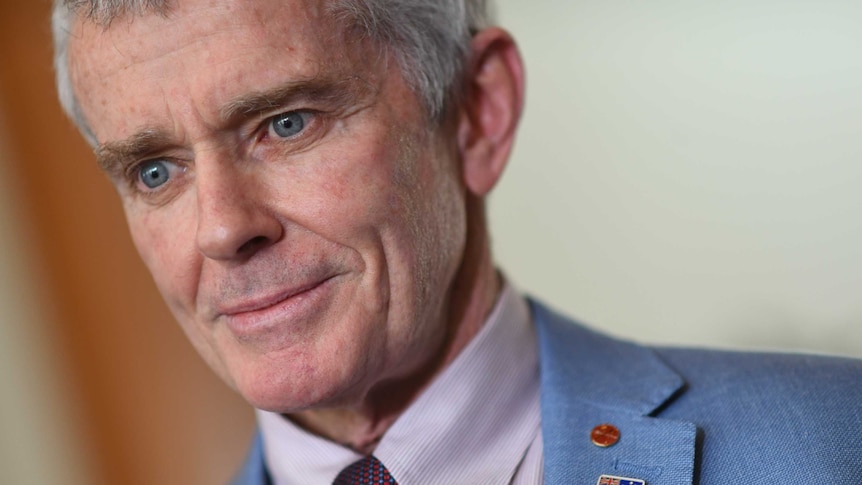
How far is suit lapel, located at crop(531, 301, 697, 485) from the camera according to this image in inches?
70.7

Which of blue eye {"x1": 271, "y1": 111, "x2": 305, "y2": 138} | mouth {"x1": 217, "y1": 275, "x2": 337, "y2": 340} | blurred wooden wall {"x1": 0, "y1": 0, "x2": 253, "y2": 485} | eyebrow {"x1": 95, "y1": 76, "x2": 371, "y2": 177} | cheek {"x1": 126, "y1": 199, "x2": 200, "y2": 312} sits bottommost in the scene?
blurred wooden wall {"x1": 0, "y1": 0, "x2": 253, "y2": 485}

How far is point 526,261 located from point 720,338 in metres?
0.77

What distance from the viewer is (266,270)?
180 centimetres

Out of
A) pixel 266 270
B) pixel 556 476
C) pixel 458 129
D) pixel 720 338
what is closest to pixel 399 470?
pixel 556 476

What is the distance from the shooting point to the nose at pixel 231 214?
1723 mm

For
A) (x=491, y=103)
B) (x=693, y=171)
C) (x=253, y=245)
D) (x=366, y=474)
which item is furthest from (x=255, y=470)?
(x=693, y=171)

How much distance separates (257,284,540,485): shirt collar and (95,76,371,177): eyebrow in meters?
0.60

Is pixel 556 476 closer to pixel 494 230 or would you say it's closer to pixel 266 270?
pixel 266 270

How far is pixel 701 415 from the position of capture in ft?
6.23

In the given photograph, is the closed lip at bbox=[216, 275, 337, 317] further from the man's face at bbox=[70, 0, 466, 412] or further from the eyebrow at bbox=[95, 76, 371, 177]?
the eyebrow at bbox=[95, 76, 371, 177]

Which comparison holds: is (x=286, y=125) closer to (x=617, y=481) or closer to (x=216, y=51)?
(x=216, y=51)

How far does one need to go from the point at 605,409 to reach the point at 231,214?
0.81 meters

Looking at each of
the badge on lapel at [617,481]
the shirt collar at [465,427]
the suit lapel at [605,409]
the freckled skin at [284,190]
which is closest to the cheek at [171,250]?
the freckled skin at [284,190]

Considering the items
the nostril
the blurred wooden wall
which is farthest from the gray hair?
the blurred wooden wall
